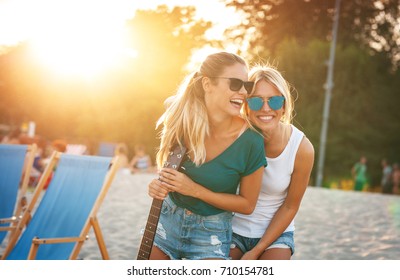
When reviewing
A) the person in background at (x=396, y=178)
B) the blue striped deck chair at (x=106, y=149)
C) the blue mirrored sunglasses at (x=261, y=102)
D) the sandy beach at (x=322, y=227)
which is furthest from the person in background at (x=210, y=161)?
the person in background at (x=396, y=178)

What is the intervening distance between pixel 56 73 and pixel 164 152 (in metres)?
11.3

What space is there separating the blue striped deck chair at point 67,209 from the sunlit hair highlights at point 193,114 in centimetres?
144

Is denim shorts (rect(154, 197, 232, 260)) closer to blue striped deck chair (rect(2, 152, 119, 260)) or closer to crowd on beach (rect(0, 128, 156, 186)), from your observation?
blue striped deck chair (rect(2, 152, 119, 260))

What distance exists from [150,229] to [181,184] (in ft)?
0.97

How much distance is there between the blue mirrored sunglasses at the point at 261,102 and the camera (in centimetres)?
305

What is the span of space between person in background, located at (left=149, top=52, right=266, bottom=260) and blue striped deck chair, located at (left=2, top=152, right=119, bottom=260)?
1.43 m

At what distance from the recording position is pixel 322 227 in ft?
28.7

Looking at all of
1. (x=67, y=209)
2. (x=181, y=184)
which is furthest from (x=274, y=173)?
(x=67, y=209)

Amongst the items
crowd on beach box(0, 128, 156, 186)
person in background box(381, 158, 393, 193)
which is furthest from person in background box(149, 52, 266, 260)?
person in background box(381, 158, 393, 193)

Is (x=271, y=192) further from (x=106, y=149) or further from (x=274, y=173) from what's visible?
(x=106, y=149)

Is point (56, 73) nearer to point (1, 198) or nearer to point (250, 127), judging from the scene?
point (1, 198)

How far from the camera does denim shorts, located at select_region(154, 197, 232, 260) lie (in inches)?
111

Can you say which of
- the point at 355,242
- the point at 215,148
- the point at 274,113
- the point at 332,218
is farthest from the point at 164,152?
the point at 332,218

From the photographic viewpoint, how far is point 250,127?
2818 millimetres
